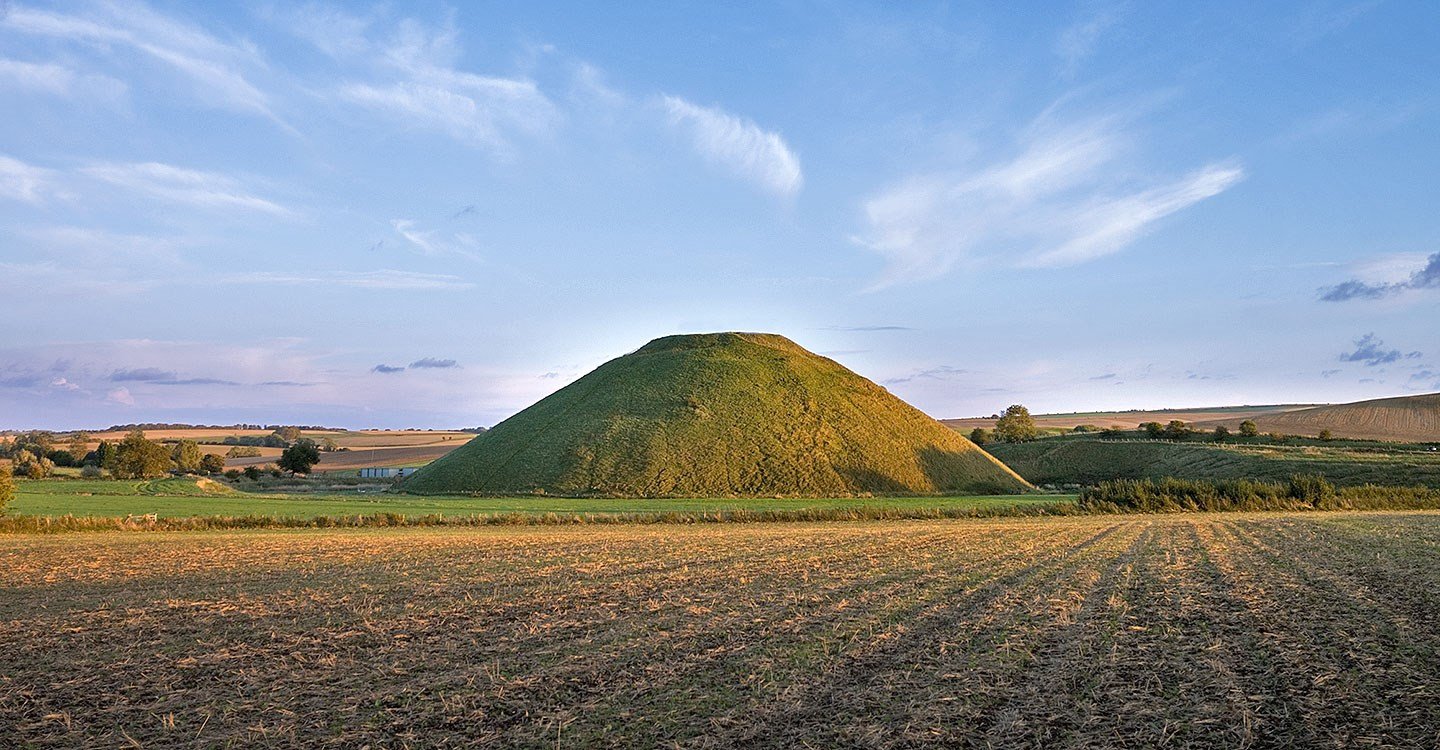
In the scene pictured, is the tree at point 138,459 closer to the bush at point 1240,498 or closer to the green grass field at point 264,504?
the green grass field at point 264,504

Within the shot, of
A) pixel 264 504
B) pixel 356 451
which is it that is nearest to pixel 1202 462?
pixel 264 504

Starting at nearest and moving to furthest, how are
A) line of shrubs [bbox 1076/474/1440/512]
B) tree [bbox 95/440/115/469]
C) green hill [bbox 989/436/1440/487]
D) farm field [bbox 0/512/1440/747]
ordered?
1. farm field [bbox 0/512/1440/747]
2. line of shrubs [bbox 1076/474/1440/512]
3. green hill [bbox 989/436/1440/487]
4. tree [bbox 95/440/115/469]

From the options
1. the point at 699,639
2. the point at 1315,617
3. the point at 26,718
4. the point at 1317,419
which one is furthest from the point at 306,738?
the point at 1317,419

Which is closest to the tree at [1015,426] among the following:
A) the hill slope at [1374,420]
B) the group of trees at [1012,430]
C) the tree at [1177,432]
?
the group of trees at [1012,430]

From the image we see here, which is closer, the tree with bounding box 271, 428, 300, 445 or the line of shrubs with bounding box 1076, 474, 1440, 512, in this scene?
the line of shrubs with bounding box 1076, 474, 1440, 512

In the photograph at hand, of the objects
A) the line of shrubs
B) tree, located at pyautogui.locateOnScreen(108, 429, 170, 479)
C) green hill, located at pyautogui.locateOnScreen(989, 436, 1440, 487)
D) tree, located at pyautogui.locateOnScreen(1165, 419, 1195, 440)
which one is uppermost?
tree, located at pyautogui.locateOnScreen(1165, 419, 1195, 440)

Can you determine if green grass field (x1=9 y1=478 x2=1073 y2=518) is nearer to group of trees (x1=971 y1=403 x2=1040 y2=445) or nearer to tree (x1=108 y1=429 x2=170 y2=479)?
tree (x1=108 y1=429 x2=170 y2=479)

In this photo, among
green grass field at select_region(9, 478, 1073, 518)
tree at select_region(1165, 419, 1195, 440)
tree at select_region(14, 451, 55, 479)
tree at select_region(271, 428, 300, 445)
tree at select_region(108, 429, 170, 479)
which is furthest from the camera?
tree at select_region(271, 428, 300, 445)

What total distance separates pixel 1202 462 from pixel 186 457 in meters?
111

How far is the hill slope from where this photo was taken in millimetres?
121312

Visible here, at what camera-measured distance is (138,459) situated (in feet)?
287

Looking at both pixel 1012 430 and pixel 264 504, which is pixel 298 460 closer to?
pixel 264 504

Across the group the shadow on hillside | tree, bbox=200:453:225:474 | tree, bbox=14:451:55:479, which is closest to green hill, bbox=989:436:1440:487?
the shadow on hillside

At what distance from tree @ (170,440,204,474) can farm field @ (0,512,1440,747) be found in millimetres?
93761
